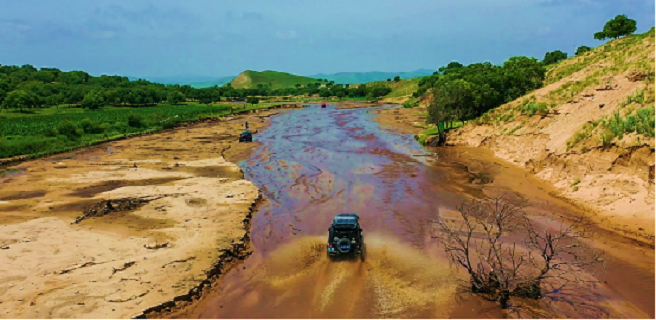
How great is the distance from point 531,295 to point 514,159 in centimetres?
2759

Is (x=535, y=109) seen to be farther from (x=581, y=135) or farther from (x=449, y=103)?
(x=581, y=135)

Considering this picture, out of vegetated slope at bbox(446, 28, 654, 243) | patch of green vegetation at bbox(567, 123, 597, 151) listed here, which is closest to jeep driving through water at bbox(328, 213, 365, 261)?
vegetated slope at bbox(446, 28, 654, 243)

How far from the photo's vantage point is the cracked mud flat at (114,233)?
50.8 feet

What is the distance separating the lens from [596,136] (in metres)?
30.9

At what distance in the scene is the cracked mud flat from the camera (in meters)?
15.5

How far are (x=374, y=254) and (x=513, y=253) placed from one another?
7.01m

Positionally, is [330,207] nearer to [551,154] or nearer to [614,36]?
[551,154]

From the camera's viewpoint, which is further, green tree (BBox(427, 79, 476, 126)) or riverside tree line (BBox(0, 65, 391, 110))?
riverside tree line (BBox(0, 65, 391, 110))

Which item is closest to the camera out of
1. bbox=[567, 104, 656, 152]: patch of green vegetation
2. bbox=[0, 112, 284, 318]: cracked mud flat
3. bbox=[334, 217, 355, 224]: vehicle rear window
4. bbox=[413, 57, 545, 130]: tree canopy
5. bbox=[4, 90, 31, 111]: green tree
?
bbox=[0, 112, 284, 318]: cracked mud flat

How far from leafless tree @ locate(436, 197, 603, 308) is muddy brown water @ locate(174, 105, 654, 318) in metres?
0.82

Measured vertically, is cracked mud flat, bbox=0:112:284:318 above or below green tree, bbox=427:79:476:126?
below

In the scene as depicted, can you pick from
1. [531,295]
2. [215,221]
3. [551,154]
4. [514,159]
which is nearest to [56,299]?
[215,221]

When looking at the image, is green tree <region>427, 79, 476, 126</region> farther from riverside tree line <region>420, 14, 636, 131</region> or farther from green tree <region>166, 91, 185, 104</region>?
green tree <region>166, 91, 185, 104</region>

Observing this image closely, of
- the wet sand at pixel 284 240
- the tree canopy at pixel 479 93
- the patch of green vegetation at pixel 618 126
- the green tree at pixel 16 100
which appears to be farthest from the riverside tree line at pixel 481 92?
the green tree at pixel 16 100
